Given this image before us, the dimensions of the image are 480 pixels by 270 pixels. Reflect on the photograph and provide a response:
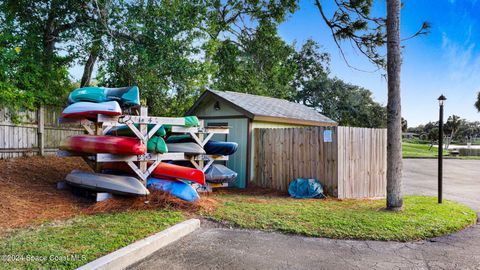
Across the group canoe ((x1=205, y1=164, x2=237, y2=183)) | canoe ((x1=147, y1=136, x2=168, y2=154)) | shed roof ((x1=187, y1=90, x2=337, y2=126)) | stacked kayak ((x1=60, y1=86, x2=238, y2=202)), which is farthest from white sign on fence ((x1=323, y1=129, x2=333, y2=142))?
canoe ((x1=147, y1=136, x2=168, y2=154))

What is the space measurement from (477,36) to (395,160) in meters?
12.6

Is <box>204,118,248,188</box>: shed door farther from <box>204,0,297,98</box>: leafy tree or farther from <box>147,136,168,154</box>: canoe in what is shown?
<box>147,136,168,154</box>: canoe

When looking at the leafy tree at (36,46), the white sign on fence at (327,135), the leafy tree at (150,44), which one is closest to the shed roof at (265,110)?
the leafy tree at (150,44)

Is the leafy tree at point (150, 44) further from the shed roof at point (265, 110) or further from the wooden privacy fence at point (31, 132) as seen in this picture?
the wooden privacy fence at point (31, 132)

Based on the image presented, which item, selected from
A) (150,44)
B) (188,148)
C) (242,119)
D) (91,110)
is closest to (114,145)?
(91,110)

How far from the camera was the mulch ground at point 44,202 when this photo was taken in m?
5.38

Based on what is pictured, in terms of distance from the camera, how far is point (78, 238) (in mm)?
4281

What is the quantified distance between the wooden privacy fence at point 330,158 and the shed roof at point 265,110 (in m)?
0.66

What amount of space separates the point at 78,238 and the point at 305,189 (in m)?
5.79

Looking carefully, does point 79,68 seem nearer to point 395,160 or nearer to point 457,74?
point 395,160

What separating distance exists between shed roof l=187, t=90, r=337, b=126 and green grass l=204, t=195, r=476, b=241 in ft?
10.4

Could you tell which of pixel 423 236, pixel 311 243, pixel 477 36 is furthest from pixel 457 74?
pixel 311 243

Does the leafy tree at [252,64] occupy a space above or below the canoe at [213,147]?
above

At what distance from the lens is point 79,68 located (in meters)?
12.8
